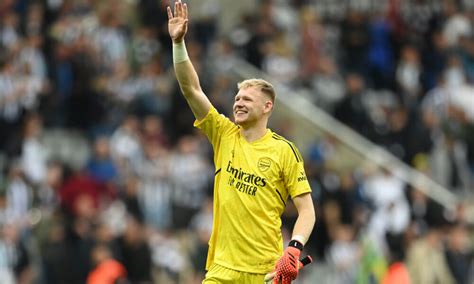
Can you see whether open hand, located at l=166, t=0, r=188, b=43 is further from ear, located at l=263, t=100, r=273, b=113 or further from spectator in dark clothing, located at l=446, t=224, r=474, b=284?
spectator in dark clothing, located at l=446, t=224, r=474, b=284

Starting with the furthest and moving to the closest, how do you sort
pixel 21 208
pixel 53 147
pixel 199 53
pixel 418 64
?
pixel 418 64, pixel 199 53, pixel 53 147, pixel 21 208

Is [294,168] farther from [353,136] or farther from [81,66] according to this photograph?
[353,136]

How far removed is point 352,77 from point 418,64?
7.01 feet

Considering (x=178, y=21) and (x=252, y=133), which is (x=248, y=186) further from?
(x=178, y=21)

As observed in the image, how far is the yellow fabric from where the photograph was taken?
10594 mm

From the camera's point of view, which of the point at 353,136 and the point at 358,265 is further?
the point at 353,136

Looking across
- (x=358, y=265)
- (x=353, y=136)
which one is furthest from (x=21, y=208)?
(x=353, y=136)

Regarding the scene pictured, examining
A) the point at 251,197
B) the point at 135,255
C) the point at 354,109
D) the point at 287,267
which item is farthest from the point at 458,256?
the point at 287,267

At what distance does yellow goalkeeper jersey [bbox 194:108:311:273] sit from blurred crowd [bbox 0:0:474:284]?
23.5 feet

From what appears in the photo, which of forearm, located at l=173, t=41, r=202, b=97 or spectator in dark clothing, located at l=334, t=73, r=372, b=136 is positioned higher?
forearm, located at l=173, t=41, r=202, b=97

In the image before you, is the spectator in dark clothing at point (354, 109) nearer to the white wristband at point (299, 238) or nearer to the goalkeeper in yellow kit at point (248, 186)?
the goalkeeper in yellow kit at point (248, 186)

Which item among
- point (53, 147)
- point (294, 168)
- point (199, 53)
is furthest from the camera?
point (199, 53)

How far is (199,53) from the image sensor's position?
79.5 ft

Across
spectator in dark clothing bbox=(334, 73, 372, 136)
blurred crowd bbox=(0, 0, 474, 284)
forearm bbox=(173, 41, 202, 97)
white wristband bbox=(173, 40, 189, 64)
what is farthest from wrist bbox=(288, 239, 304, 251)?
spectator in dark clothing bbox=(334, 73, 372, 136)
